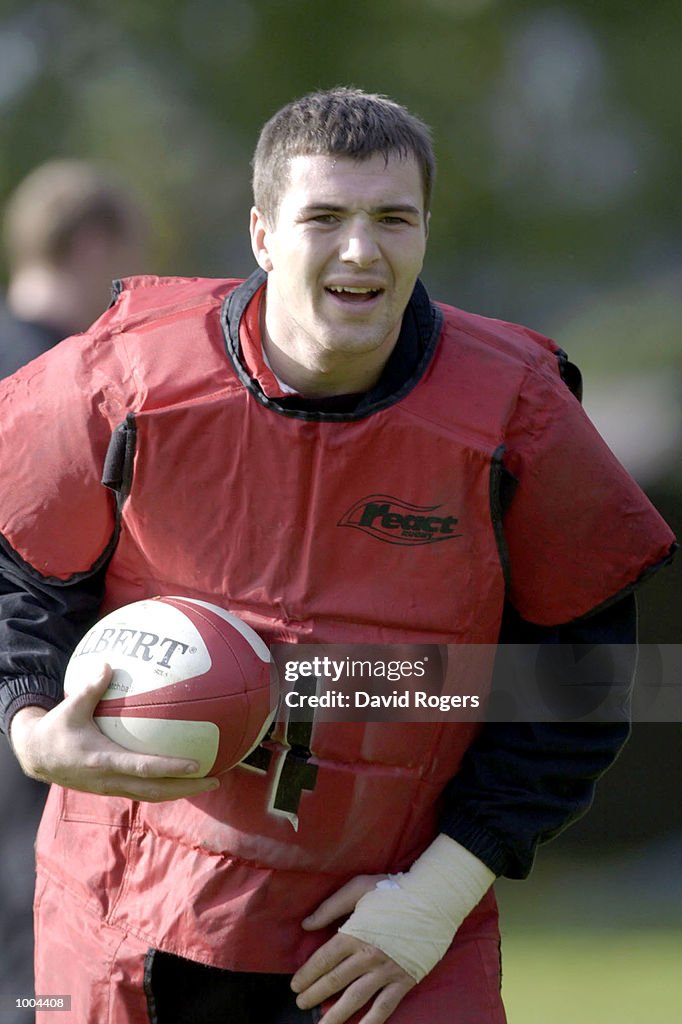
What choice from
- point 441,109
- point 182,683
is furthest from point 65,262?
point 441,109

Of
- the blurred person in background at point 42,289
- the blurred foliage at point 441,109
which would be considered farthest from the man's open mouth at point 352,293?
the blurred foliage at point 441,109

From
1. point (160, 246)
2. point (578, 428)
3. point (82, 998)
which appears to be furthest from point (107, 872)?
point (160, 246)

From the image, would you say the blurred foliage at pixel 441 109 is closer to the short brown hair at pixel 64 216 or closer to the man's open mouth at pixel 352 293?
the short brown hair at pixel 64 216

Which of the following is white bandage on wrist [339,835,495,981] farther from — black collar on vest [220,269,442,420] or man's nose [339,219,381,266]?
man's nose [339,219,381,266]

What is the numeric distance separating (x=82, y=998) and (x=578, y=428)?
1.19 meters

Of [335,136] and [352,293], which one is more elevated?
[335,136]

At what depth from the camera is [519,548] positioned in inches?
88.9

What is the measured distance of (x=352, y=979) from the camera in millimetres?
2150

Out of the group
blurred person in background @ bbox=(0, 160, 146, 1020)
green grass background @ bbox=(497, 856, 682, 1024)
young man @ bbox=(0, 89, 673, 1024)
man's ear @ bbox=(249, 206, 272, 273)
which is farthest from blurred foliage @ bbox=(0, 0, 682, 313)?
young man @ bbox=(0, 89, 673, 1024)

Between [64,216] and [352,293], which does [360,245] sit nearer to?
[352,293]

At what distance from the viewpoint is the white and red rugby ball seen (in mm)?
2066

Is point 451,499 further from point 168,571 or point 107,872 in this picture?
point 107,872

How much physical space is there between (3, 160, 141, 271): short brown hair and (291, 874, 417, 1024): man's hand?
2.07 meters

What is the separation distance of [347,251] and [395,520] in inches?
16.5
